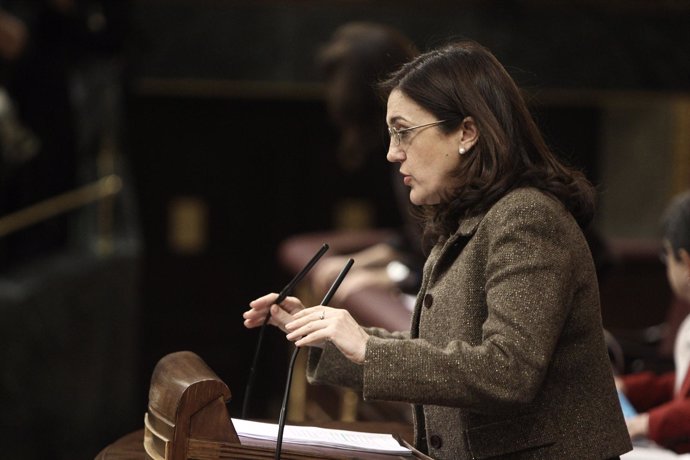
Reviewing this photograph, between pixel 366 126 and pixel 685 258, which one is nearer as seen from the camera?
pixel 685 258

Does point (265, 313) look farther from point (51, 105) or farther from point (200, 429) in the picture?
point (51, 105)

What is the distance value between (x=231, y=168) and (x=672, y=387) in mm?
6051

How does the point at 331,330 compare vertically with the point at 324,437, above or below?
above

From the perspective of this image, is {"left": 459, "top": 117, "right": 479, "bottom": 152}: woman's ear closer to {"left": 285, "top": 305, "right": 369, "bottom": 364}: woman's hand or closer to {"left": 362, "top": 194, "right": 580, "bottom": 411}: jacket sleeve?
{"left": 362, "top": 194, "right": 580, "bottom": 411}: jacket sleeve

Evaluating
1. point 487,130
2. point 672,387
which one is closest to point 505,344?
point 487,130

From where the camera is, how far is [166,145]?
8.98m

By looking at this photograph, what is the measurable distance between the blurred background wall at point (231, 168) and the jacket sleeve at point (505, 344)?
2.88 metres

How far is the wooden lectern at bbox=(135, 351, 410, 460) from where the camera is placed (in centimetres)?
202

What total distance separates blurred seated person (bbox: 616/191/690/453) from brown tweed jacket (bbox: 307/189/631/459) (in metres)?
0.69

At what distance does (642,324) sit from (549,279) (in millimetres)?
4170

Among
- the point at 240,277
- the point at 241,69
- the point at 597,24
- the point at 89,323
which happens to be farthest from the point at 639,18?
the point at 89,323

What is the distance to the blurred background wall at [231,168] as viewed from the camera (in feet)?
18.6

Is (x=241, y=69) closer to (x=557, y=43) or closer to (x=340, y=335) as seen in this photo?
(x=557, y=43)

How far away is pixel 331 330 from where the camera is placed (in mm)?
1978
